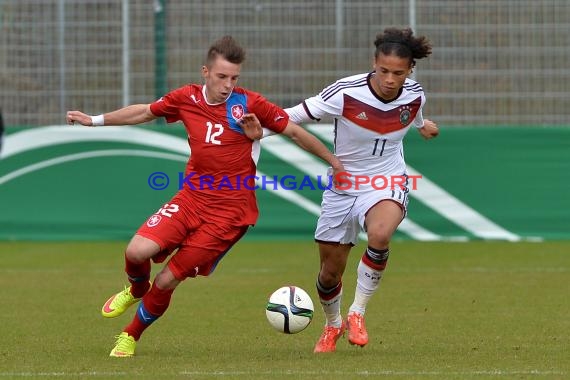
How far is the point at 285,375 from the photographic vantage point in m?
6.77

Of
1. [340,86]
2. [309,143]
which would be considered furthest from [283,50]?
[309,143]

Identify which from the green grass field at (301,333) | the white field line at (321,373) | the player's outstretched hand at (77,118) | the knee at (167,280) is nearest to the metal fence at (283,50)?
the green grass field at (301,333)

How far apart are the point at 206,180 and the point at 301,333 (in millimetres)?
1723

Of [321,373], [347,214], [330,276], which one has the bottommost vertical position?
[321,373]

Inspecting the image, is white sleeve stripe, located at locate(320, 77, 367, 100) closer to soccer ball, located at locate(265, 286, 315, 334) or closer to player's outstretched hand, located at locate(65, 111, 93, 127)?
soccer ball, located at locate(265, 286, 315, 334)

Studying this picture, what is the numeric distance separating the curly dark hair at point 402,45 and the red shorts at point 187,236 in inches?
59.9

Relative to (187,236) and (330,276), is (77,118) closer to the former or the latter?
(187,236)

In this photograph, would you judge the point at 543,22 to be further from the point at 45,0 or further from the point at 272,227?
the point at 45,0

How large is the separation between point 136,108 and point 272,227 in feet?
28.6

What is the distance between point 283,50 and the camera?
17500mm

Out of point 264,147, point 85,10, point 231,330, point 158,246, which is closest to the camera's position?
point 158,246

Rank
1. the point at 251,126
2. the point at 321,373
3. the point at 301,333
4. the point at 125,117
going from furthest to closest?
the point at 301,333 → the point at 125,117 → the point at 251,126 → the point at 321,373

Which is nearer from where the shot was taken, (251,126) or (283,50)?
(251,126)

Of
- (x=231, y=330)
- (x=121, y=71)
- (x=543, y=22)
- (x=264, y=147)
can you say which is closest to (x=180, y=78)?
(x=121, y=71)
